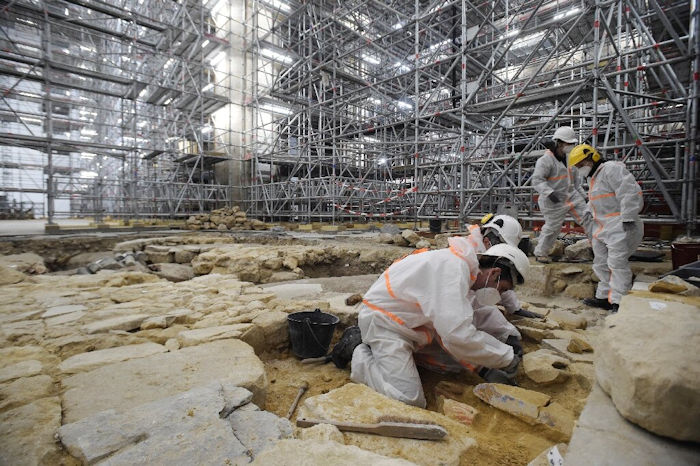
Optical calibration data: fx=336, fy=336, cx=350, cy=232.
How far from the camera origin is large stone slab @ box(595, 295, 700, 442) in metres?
1.10

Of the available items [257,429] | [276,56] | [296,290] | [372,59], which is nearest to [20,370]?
[257,429]

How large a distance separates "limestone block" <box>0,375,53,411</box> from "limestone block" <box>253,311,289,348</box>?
152 cm

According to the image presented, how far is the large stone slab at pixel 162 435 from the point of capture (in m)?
1.30

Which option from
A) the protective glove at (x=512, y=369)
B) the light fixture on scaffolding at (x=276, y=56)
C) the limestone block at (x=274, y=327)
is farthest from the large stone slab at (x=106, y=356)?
the light fixture on scaffolding at (x=276, y=56)

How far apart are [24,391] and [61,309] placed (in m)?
1.89

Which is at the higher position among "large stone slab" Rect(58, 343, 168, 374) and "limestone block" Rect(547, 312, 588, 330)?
"large stone slab" Rect(58, 343, 168, 374)

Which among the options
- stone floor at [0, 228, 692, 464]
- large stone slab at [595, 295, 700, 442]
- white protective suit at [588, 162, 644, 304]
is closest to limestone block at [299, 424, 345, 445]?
stone floor at [0, 228, 692, 464]

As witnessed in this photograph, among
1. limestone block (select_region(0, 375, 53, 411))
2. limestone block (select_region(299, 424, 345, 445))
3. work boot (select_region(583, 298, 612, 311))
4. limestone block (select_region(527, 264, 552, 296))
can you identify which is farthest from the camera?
limestone block (select_region(527, 264, 552, 296))

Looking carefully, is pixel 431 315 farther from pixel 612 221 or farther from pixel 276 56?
pixel 276 56

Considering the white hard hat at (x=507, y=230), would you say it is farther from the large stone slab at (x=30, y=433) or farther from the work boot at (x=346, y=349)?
the large stone slab at (x=30, y=433)

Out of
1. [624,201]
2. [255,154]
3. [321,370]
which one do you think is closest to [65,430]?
[321,370]

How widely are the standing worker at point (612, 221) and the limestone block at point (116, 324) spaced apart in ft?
16.9

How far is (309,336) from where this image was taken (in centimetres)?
309

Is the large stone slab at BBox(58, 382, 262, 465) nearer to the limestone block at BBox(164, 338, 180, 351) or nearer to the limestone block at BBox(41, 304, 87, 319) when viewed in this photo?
the limestone block at BBox(164, 338, 180, 351)
